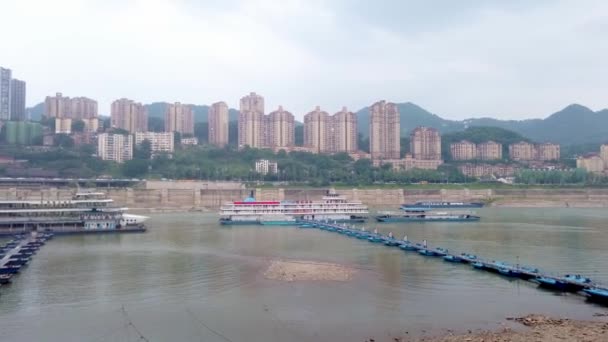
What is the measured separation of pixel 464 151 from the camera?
126 m

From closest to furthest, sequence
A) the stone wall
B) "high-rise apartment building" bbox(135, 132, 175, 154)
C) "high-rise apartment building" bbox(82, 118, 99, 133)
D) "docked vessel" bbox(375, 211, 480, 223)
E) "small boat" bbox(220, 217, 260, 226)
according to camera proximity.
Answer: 1. "small boat" bbox(220, 217, 260, 226)
2. "docked vessel" bbox(375, 211, 480, 223)
3. the stone wall
4. "high-rise apartment building" bbox(135, 132, 175, 154)
5. "high-rise apartment building" bbox(82, 118, 99, 133)

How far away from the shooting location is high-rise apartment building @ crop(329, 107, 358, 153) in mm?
119812

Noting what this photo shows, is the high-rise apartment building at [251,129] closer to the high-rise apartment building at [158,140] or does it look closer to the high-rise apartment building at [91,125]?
the high-rise apartment building at [158,140]

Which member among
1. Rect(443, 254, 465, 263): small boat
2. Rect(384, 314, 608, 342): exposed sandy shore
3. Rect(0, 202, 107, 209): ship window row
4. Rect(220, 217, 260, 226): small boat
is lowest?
Rect(384, 314, 608, 342): exposed sandy shore

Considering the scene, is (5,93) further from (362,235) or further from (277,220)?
(362,235)

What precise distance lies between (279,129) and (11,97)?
5955cm

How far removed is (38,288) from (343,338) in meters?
13.0

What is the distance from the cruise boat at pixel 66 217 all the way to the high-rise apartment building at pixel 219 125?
255 ft

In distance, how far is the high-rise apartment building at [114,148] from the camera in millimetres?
96250

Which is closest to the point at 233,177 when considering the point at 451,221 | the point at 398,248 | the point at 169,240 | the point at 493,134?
the point at 451,221

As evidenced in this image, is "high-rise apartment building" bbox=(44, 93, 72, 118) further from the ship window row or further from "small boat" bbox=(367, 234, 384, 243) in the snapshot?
"small boat" bbox=(367, 234, 384, 243)

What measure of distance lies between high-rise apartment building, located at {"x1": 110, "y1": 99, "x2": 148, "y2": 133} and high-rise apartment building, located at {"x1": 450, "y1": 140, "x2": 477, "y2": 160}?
6920 cm

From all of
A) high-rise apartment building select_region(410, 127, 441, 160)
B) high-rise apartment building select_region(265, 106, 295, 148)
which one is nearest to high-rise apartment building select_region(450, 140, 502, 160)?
high-rise apartment building select_region(410, 127, 441, 160)

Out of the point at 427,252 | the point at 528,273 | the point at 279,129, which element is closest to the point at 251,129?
the point at 279,129
